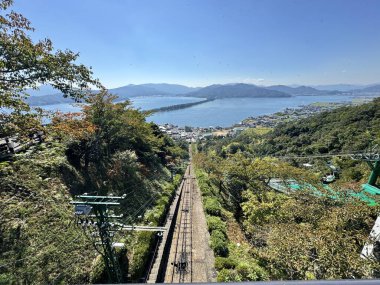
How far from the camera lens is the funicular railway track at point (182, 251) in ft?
31.1

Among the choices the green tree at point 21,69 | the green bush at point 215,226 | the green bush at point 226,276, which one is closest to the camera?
the green tree at point 21,69

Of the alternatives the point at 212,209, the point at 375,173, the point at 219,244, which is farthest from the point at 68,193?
the point at 375,173

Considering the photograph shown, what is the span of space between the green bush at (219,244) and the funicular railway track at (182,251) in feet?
3.78

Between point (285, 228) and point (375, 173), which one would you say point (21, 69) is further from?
point (375, 173)

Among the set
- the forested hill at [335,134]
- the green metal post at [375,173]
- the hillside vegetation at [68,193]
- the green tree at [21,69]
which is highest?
the green tree at [21,69]

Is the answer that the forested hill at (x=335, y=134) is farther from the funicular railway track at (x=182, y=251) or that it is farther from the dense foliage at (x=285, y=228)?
the funicular railway track at (x=182, y=251)

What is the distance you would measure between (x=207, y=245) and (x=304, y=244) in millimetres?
6326

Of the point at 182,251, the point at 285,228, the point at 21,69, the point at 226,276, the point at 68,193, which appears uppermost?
the point at 21,69

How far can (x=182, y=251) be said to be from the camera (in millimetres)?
11102

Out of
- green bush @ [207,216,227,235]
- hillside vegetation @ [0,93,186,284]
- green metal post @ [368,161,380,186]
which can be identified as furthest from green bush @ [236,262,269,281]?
green metal post @ [368,161,380,186]

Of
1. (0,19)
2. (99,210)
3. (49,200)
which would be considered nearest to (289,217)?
(99,210)

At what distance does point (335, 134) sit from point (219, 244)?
120ft

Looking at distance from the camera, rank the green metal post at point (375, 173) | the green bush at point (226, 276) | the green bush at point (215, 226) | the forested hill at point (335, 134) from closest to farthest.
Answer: the green bush at point (226, 276) → the green bush at point (215, 226) → the green metal post at point (375, 173) → the forested hill at point (335, 134)

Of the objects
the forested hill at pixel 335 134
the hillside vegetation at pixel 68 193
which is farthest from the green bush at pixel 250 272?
the forested hill at pixel 335 134
